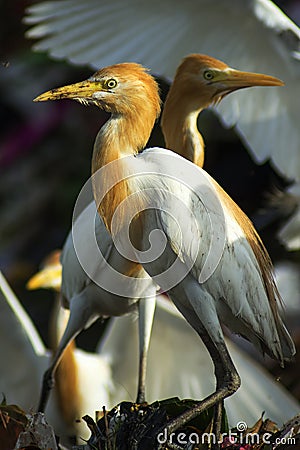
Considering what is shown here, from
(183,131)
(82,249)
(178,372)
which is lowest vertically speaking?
(178,372)

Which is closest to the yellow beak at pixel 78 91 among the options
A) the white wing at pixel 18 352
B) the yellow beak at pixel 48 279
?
the white wing at pixel 18 352

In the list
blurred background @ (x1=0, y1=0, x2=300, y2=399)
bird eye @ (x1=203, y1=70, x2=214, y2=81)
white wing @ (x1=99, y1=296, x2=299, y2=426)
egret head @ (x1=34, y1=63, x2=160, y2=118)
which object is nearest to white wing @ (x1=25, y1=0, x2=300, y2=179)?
white wing @ (x1=99, y1=296, x2=299, y2=426)

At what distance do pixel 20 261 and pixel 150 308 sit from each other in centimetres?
228

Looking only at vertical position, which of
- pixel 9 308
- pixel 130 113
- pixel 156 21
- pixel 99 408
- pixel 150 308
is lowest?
pixel 99 408

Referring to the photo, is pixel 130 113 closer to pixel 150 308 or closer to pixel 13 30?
pixel 150 308

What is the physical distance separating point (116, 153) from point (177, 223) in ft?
0.46

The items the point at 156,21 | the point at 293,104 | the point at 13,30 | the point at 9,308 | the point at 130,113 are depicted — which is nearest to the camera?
the point at 130,113

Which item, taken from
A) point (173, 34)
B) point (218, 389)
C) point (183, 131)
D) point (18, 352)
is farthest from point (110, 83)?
point (18, 352)

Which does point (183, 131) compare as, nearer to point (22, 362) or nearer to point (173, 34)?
point (173, 34)

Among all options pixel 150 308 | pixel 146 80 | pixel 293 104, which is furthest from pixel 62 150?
pixel 146 80

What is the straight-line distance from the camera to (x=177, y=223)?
1.32 m

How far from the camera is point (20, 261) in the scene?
13.1 ft

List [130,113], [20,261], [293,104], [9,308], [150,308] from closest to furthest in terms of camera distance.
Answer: [130,113] → [150,308] → [9,308] → [293,104] → [20,261]

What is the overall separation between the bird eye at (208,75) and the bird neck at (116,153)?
0.26 meters
